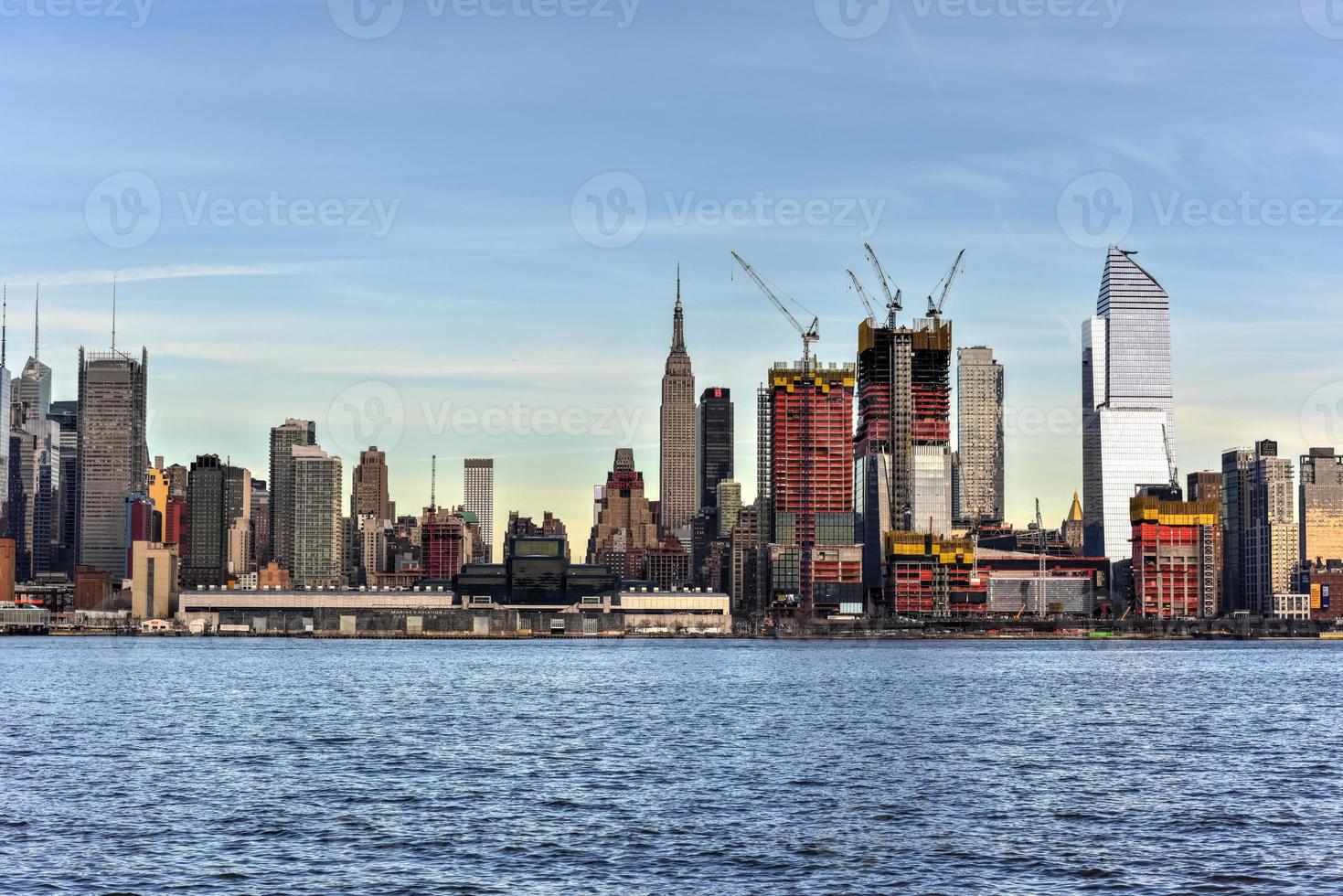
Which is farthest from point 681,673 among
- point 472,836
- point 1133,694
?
point 472,836

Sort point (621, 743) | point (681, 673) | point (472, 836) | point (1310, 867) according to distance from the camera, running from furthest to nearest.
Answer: point (681, 673) < point (621, 743) < point (472, 836) < point (1310, 867)

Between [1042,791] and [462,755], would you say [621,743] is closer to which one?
[462,755]

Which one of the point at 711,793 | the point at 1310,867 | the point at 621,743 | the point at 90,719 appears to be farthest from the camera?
the point at 90,719

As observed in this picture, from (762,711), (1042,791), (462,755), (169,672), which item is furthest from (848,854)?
(169,672)

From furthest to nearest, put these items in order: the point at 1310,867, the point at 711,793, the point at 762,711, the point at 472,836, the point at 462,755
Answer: the point at 762,711 < the point at 462,755 < the point at 711,793 < the point at 472,836 < the point at 1310,867

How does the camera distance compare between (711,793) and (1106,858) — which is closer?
(1106,858)

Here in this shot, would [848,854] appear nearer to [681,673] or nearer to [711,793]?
[711,793]
